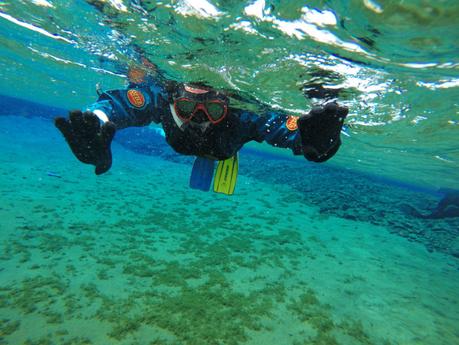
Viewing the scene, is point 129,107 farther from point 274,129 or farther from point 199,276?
point 199,276

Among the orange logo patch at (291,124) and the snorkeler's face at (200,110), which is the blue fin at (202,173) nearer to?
the snorkeler's face at (200,110)

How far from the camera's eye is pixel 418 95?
7.14m

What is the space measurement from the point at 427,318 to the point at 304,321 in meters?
3.02

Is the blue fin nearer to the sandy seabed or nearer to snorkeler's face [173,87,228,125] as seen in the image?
snorkeler's face [173,87,228,125]

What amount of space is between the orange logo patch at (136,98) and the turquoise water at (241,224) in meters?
2.44

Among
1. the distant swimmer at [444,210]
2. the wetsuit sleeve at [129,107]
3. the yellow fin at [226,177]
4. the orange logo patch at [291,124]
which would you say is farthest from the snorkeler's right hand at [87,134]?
the distant swimmer at [444,210]

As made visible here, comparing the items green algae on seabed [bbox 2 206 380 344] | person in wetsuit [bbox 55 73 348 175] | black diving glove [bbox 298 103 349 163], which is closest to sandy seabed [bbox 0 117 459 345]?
green algae on seabed [bbox 2 206 380 344]

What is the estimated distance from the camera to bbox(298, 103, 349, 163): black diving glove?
2.95m

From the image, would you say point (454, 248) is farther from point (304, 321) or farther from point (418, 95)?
point (304, 321)

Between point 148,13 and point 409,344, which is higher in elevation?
point 148,13

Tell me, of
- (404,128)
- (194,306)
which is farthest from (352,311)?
(404,128)

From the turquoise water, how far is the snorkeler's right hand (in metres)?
2.73

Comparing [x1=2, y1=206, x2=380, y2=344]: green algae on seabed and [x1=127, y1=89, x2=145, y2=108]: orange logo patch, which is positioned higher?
[x1=127, y1=89, x2=145, y2=108]: orange logo patch

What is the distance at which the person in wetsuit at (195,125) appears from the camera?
9.80 feet
